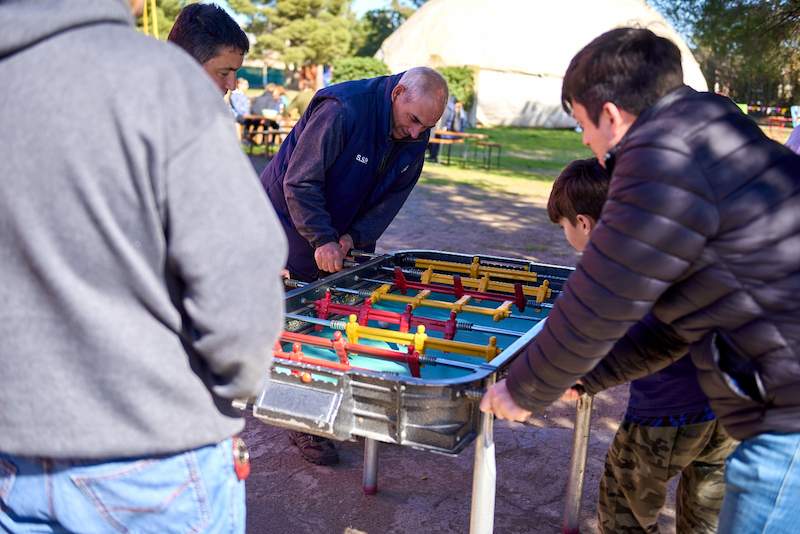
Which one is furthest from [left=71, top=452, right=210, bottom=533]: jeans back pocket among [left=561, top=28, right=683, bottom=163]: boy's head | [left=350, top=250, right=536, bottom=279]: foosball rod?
[left=350, top=250, right=536, bottom=279]: foosball rod

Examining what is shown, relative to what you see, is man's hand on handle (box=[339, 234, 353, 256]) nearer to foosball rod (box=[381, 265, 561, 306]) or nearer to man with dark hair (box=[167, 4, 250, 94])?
foosball rod (box=[381, 265, 561, 306])

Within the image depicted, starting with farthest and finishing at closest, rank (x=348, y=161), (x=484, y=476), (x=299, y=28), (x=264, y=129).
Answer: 1. (x=299, y=28)
2. (x=264, y=129)
3. (x=348, y=161)
4. (x=484, y=476)

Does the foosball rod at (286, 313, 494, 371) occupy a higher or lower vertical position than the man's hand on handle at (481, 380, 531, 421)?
lower

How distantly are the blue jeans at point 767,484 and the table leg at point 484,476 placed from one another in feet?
2.21

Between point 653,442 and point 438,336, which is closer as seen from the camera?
point 653,442

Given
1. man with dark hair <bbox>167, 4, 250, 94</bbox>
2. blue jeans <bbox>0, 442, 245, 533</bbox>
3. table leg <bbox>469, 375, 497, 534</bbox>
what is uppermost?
man with dark hair <bbox>167, 4, 250, 94</bbox>

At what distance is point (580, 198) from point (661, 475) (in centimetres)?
100

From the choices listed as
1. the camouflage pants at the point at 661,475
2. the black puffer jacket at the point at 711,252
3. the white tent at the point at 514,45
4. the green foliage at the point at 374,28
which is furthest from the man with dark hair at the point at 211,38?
the green foliage at the point at 374,28

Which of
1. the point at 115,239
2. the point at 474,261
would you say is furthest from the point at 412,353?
the point at 474,261

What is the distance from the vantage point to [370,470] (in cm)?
361

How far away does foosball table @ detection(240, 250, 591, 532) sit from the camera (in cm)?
218

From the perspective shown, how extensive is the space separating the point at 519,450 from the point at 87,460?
3.01 metres

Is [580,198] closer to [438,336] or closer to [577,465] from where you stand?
[438,336]

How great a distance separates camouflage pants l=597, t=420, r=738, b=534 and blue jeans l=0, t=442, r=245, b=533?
1.61 m
